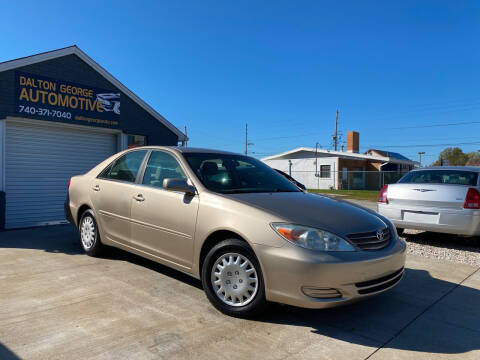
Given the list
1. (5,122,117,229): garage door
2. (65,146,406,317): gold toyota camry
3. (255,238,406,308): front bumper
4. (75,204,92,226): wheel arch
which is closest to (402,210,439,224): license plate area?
(65,146,406,317): gold toyota camry

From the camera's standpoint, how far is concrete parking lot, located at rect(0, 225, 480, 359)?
9.11ft

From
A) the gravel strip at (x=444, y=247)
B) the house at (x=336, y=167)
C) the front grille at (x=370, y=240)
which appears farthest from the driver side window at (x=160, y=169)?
the house at (x=336, y=167)

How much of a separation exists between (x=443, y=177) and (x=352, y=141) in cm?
3794

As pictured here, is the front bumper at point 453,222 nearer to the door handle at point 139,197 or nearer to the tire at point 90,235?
the door handle at point 139,197

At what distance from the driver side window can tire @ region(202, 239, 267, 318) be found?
1.11m

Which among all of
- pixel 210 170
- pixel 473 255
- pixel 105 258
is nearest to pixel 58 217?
pixel 105 258

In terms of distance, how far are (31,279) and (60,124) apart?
5.59 m

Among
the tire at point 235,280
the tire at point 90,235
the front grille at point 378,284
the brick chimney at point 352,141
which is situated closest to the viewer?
the front grille at point 378,284

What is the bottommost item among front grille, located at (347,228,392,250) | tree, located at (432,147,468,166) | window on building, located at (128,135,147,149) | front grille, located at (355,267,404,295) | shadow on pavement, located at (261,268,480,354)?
shadow on pavement, located at (261,268,480,354)

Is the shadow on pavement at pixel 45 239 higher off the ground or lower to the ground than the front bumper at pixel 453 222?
lower

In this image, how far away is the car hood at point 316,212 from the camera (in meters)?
3.20

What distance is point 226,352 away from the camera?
2.74m

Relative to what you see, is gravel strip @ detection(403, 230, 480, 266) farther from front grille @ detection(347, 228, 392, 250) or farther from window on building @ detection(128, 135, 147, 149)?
window on building @ detection(128, 135, 147, 149)

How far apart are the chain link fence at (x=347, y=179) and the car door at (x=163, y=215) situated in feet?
93.1
